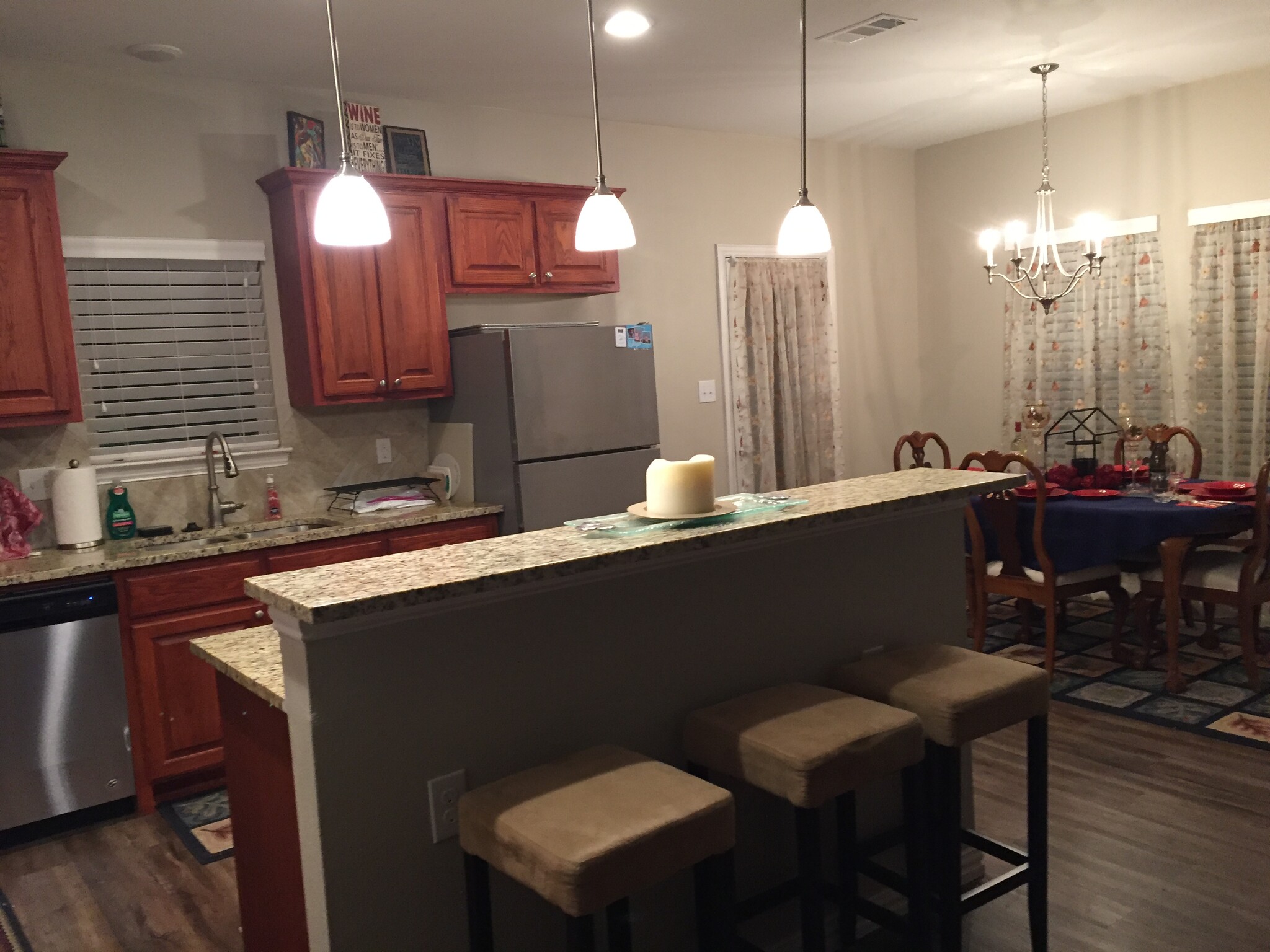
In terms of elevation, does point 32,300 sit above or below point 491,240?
below

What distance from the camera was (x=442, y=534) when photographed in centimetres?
407

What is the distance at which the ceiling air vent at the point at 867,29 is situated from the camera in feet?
12.3

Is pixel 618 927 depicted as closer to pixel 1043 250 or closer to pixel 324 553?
pixel 324 553

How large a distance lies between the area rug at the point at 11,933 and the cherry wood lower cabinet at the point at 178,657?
630mm

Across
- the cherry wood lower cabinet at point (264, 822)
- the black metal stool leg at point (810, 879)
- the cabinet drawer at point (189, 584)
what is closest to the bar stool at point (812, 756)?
the black metal stool leg at point (810, 879)

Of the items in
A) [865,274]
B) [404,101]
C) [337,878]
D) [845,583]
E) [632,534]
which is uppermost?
[404,101]

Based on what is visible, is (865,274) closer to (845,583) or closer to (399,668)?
(845,583)

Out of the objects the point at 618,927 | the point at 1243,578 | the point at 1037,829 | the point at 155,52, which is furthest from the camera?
the point at 1243,578

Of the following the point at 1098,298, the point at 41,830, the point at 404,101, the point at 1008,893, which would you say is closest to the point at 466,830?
the point at 1008,893

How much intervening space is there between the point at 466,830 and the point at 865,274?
5166mm

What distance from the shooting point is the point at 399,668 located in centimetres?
170

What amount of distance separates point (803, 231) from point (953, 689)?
1.13 meters

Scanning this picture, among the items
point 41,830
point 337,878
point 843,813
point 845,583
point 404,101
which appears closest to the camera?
point 337,878

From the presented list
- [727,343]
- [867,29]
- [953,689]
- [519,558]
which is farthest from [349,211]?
[727,343]
